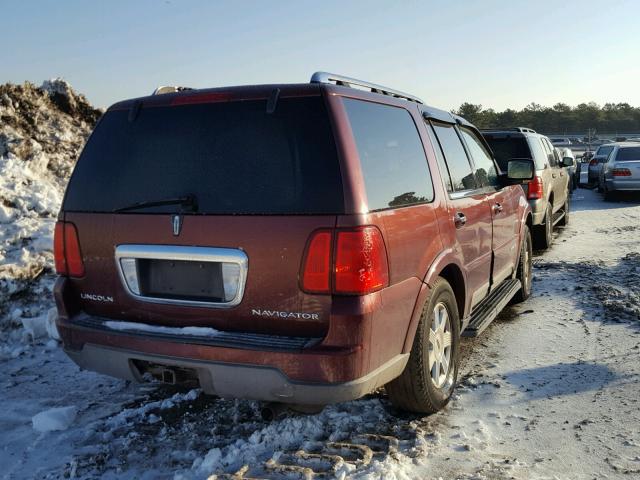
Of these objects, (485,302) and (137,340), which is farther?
(485,302)

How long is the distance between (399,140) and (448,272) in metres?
0.98

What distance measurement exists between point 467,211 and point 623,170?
15.3m

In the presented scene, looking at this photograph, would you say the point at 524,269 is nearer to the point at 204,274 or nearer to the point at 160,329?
the point at 204,274

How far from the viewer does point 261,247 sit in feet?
9.39

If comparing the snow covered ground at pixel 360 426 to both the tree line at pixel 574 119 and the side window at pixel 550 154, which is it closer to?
the side window at pixel 550 154

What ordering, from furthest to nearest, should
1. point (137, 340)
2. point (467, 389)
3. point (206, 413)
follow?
point (467, 389) → point (206, 413) → point (137, 340)

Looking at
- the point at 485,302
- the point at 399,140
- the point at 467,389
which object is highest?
the point at 399,140

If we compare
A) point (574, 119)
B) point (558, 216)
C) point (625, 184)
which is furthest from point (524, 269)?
point (574, 119)

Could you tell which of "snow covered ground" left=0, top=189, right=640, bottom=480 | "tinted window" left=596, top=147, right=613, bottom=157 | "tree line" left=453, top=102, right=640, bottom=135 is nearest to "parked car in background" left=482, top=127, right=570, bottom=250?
"snow covered ground" left=0, top=189, right=640, bottom=480

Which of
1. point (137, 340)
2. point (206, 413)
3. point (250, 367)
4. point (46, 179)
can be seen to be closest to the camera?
point (250, 367)

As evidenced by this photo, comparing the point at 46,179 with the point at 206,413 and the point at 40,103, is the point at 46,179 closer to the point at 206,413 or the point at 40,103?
the point at 40,103

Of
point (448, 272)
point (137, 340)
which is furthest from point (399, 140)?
point (137, 340)

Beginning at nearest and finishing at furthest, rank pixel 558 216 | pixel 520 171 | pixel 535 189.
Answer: pixel 520 171
pixel 535 189
pixel 558 216

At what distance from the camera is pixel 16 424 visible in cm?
378
